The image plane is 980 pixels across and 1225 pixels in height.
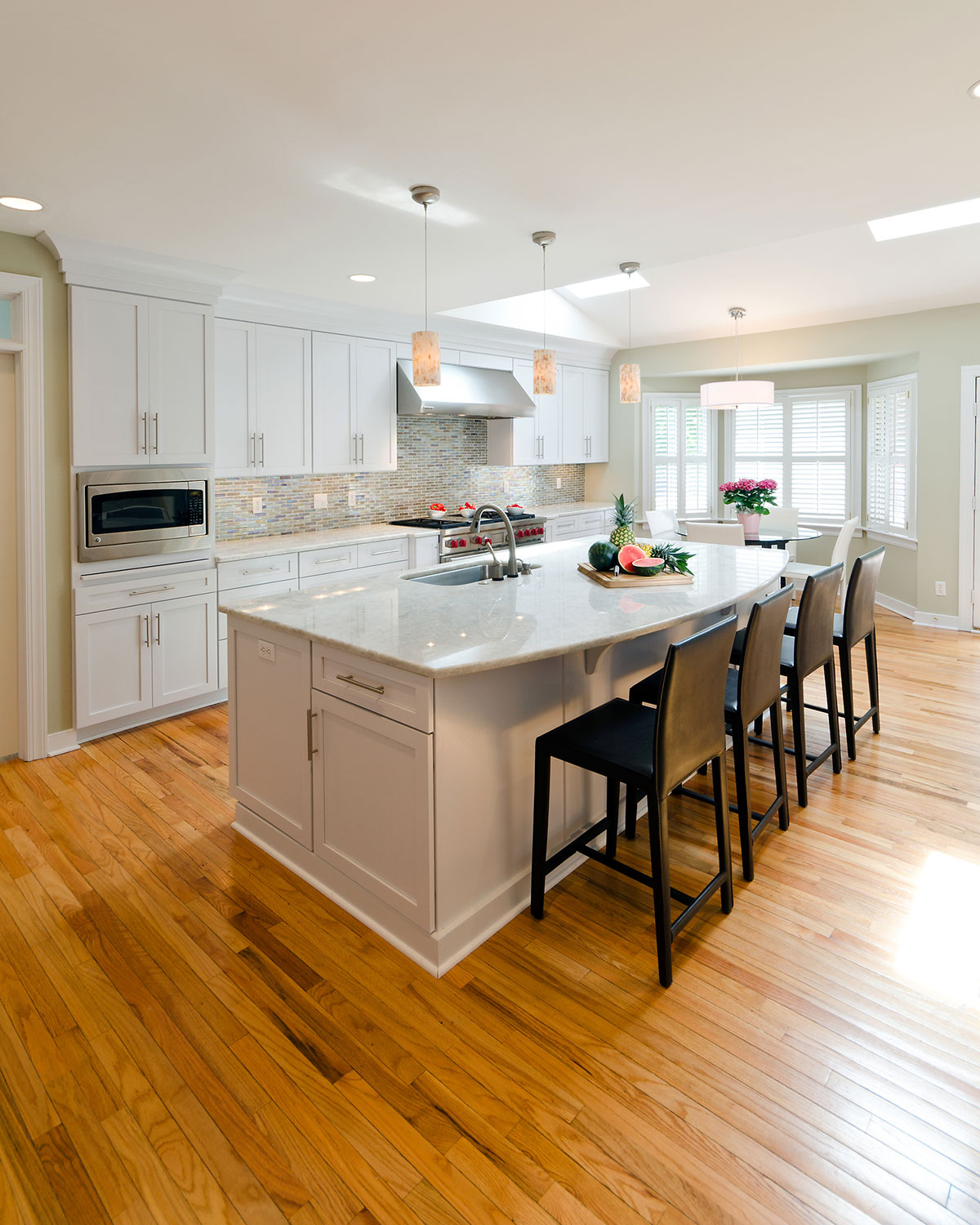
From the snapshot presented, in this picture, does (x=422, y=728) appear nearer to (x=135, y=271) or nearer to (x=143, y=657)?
(x=143, y=657)

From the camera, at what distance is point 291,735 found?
8.61 ft

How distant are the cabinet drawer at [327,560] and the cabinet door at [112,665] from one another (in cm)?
102

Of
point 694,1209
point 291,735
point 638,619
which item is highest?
point 638,619

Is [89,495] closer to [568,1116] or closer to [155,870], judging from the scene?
[155,870]

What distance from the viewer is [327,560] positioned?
16.3ft

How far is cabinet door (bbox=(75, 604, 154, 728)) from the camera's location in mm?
3891

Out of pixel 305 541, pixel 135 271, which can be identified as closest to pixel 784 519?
pixel 305 541

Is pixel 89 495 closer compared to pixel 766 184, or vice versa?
pixel 766 184

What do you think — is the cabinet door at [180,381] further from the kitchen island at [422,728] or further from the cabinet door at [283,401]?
the kitchen island at [422,728]

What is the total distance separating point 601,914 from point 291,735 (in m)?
1.22

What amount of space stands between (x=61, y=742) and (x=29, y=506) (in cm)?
122

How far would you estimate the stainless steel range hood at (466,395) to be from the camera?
563 centimetres

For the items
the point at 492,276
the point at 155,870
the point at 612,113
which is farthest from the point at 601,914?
the point at 492,276

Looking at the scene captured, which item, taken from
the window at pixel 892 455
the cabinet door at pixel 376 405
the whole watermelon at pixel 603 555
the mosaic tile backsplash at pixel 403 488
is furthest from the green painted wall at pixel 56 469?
the window at pixel 892 455
